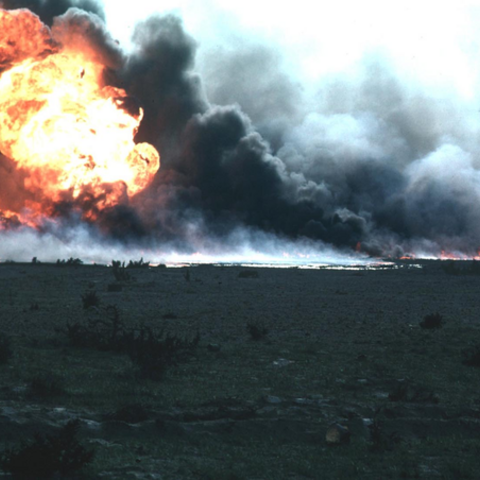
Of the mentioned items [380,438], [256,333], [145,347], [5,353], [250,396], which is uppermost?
[256,333]

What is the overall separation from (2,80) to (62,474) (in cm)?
7391

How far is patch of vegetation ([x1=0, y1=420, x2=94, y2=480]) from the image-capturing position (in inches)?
290

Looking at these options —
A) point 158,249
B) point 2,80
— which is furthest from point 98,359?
point 158,249

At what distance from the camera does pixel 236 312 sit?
81.6 feet

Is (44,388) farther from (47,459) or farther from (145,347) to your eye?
(47,459)

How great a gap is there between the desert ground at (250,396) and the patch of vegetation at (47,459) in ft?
0.22

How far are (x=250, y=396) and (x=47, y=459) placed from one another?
500 cm

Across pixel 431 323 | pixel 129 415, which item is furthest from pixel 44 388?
A: pixel 431 323

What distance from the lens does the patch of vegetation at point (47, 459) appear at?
736cm

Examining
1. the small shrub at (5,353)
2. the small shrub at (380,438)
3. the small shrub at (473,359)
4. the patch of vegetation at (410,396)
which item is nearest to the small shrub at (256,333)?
the small shrub at (473,359)

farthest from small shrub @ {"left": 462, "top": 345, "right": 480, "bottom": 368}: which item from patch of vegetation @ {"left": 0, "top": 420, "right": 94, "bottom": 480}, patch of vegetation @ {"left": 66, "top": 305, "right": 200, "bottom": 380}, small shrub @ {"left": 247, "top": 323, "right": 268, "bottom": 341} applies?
patch of vegetation @ {"left": 0, "top": 420, "right": 94, "bottom": 480}

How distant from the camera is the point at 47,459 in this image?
7492 mm

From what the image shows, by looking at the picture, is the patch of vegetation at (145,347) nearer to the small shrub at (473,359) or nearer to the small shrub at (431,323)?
the small shrub at (473,359)

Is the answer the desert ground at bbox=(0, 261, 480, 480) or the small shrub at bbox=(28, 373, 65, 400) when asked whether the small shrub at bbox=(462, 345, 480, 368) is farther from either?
the small shrub at bbox=(28, 373, 65, 400)
